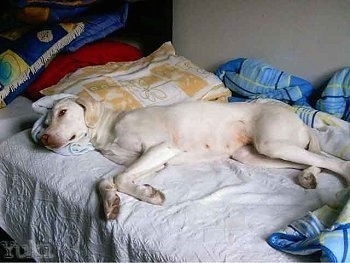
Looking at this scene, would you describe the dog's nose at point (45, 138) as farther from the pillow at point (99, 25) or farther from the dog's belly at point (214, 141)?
the pillow at point (99, 25)

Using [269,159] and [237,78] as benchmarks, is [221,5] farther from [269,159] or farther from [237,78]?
[269,159]

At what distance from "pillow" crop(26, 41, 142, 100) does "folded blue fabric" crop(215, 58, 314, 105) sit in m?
0.53

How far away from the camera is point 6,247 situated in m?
1.67

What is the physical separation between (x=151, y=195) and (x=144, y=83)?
727mm

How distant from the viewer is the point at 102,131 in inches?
60.7

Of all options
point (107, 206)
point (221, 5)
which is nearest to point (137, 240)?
point (107, 206)

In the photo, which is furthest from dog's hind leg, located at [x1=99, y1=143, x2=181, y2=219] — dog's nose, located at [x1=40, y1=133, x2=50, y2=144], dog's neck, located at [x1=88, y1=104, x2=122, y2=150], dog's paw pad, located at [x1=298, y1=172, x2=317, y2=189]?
dog's paw pad, located at [x1=298, y1=172, x2=317, y2=189]

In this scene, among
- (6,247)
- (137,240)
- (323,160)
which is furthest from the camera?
(6,247)

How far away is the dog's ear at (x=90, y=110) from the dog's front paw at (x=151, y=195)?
1.17ft

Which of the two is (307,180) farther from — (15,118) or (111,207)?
(15,118)

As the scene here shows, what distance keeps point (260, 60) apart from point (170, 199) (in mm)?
1065

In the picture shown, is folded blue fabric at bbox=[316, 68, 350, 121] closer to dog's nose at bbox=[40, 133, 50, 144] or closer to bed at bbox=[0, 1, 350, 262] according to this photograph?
bed at bbox=[0, 1, 350, 262]

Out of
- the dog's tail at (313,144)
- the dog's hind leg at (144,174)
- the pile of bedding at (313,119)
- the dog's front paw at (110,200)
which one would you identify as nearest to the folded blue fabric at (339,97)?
the pile of bedding at (313,119)

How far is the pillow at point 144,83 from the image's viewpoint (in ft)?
5.67
